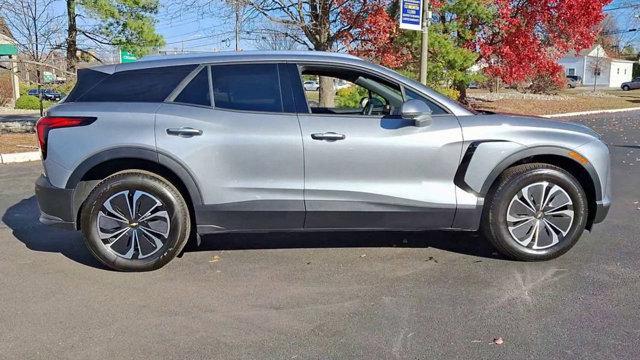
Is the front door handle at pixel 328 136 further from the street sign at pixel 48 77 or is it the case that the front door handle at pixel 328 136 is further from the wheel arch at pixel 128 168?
the street sign at pixel 48 77

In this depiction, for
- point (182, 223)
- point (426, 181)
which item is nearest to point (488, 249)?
point (426, 181)

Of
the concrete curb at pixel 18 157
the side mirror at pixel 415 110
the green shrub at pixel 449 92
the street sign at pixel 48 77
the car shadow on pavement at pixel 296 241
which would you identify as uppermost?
the street sign at pixel 48 77

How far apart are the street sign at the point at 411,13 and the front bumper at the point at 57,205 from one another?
7134 millimetres

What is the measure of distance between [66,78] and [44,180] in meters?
11.3

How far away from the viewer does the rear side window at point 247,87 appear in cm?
→ 426

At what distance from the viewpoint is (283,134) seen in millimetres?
4156

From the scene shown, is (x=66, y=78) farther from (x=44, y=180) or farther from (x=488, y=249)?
(x=488, y=249)

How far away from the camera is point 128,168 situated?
433 cm

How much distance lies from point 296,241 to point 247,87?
5.12ft

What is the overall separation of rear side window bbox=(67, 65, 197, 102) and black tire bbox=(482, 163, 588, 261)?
2611 mm

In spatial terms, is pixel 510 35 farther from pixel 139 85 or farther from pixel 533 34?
pixel 139 85

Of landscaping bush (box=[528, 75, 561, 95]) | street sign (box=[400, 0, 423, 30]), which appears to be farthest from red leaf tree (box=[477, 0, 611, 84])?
landscaping bush (box=[528, 75, 561, 95])

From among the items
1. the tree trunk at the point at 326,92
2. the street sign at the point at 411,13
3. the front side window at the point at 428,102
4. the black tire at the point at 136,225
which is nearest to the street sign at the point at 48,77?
the tree trunk at the point at 326,92

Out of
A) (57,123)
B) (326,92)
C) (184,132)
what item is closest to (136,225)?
(184,132)
